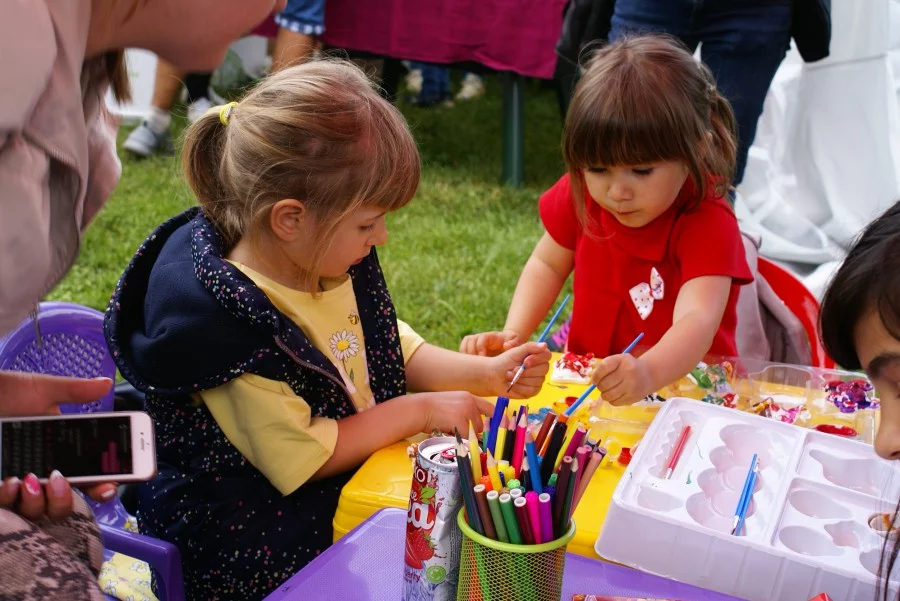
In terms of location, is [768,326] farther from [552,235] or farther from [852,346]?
[852,346]

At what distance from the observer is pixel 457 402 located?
1.31m

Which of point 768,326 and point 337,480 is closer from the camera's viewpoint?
point 337,480

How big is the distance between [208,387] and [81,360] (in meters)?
0.42

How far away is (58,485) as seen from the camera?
88 cm

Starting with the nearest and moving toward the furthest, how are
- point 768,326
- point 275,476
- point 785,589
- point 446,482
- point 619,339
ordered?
point 446,482, point 785,589, point 275,476, point 619,339, point 768,326

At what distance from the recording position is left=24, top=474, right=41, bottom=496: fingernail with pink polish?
0.88 m

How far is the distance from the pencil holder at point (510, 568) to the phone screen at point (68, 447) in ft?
1.30

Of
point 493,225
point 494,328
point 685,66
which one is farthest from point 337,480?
point 493,225

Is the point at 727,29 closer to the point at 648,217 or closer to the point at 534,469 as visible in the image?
the point at 648,217

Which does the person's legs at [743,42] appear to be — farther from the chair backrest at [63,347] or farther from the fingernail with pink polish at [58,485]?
the fingernail with pink polish at [58,485]

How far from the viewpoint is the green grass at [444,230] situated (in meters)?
2.91

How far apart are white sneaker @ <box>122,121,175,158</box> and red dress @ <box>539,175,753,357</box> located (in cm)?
287

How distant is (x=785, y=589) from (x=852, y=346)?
0.78ft

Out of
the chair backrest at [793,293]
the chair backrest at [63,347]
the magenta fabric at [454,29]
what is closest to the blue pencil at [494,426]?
the chair backrest at [63,347]
